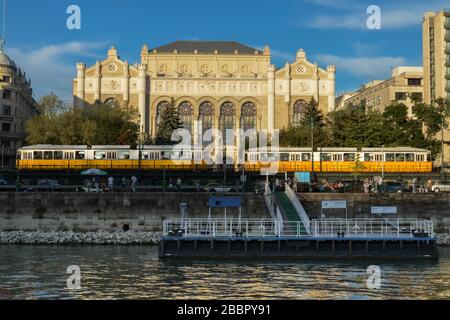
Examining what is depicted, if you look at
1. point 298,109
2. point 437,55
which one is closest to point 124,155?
point 437,55

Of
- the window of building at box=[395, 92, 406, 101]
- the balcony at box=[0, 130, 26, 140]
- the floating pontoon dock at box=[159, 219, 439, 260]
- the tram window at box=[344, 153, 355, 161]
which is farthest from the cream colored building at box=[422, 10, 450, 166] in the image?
the floating pontoon dock at box=[159, 219, 439, 260]

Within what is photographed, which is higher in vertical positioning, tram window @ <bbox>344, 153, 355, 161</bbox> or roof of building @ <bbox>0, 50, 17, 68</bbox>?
roof of building @ <bbox>0, 50, 17, 68</bbox>

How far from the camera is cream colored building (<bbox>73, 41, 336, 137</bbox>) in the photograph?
15012cm

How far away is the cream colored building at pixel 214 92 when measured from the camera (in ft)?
493

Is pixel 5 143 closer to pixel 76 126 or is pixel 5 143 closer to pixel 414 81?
pixel 76 126

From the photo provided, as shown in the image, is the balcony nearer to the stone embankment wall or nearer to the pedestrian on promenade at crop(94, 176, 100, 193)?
the pedestrian on promenade at crop(94, 176, 100, 193)

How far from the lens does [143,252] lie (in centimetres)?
4634

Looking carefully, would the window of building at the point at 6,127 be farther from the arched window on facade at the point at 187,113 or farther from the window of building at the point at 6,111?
the arched window on facade at the point at 187,113

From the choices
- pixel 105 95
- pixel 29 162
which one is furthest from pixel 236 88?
pixel 29 162

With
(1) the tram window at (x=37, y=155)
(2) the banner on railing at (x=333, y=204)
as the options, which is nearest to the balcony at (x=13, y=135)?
(1) the tram window at (x=37, y=155)

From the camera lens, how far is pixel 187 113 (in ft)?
495

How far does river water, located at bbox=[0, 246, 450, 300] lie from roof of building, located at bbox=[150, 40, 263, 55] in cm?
13191

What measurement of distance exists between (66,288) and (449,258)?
26532 mm

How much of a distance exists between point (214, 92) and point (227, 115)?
616 centimetres
